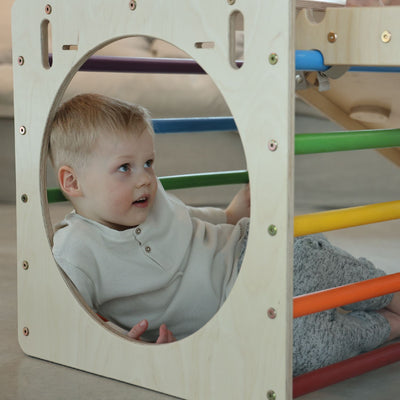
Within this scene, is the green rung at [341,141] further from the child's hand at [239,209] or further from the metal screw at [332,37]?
the child's hand at [239,209]

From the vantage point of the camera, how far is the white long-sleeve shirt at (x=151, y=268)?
4.23 ft

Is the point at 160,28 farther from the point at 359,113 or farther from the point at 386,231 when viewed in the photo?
the point at 386,231

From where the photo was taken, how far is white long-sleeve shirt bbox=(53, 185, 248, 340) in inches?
50.8

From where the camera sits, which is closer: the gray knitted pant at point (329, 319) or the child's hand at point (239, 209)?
the gray knitted pant at point (329, 319)

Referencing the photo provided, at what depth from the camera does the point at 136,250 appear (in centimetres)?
133

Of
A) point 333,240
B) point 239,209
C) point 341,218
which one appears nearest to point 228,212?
point 239,209

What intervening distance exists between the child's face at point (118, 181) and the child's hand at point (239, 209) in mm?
326

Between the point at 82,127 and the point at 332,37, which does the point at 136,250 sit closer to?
the point at 82,127

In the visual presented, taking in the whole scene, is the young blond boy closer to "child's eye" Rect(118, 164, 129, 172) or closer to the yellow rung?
"child's eye" Rect(118, 164, 129, 172)

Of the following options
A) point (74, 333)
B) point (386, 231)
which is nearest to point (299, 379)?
point (74, 333)

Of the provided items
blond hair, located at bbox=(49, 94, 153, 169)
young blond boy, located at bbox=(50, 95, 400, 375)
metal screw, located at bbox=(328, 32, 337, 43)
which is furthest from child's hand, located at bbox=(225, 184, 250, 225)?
metal screw, located at bbox=(328, 32, 337, 43)

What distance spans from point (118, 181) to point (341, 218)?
429mm

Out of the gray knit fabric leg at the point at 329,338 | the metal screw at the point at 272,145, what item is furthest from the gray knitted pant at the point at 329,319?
the metal screw at the point at 272,145

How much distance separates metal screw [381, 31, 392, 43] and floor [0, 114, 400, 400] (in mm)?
516
